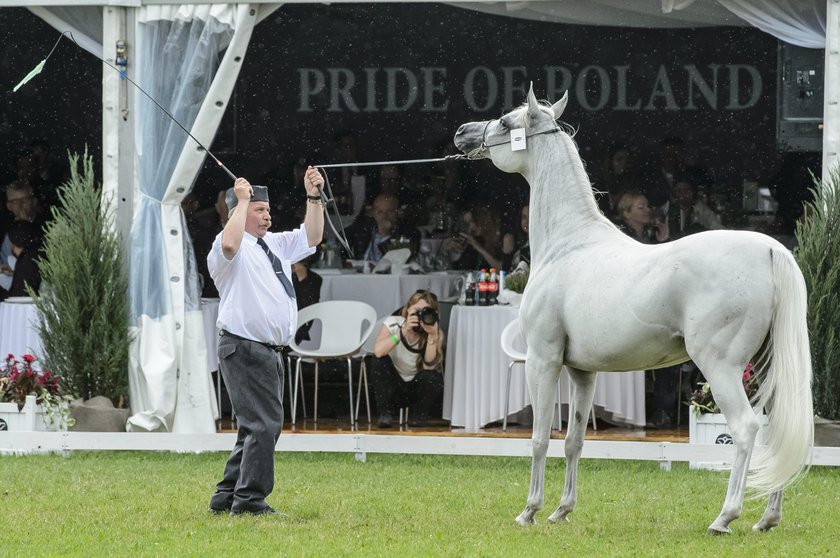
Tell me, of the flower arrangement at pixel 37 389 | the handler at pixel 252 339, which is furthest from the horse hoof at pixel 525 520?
the flower arrangement at pixel 37 389

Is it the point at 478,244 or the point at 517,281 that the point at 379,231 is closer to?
the point at 478,244

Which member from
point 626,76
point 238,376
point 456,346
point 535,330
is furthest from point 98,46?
point 626,76

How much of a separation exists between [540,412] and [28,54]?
9.92m

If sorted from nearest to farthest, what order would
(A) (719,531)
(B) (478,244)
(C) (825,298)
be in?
1. (A) (719,531)
2. (C) (825,298)
3. (B) (478,244)

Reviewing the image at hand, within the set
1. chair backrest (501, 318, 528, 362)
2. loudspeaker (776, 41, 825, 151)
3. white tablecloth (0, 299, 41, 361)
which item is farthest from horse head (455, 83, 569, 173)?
white tablecloth (0, 299, 41, 361)

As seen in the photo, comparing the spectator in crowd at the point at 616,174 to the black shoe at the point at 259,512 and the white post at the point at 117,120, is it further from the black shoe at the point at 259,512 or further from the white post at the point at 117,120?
the black shoe at the point at 259,512

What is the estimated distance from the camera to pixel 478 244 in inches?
518

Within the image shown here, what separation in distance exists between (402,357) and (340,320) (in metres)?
0.82

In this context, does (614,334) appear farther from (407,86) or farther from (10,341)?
(407,86)

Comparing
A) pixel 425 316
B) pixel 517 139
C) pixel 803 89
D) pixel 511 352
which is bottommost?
pixel 511 352

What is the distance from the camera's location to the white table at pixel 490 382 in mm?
10500

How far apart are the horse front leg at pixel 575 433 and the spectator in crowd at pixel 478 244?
6054 millimetres

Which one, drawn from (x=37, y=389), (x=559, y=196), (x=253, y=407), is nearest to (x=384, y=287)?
(x=37, y=389)

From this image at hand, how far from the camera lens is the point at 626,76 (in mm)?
14531
